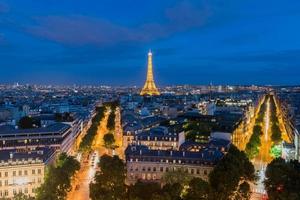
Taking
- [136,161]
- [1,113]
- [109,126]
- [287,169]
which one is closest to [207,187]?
[287,169]

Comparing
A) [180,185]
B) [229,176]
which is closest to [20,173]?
[180,185]

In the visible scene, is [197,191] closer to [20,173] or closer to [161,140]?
[20,173]

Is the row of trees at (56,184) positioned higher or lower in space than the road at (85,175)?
higher

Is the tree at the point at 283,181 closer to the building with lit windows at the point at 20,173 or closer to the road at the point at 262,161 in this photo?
the road at the point at 262,161

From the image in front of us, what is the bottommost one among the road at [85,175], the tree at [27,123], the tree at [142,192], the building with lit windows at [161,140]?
the road at [85,175]

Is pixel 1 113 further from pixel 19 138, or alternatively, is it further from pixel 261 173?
pixel 261 173

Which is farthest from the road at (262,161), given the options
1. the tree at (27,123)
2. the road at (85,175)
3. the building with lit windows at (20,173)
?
the tree at (27,123)

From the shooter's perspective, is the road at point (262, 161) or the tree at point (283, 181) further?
the road at point (262, 161)
